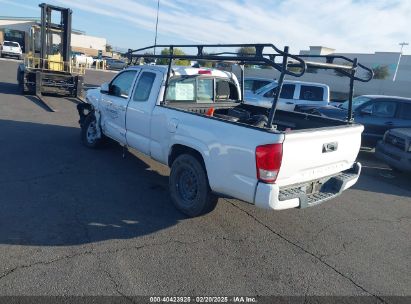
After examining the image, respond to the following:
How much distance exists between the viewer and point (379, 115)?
8.88 metres

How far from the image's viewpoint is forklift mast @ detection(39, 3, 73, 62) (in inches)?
545

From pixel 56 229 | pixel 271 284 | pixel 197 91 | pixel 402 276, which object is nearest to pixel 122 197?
pixel 56 229

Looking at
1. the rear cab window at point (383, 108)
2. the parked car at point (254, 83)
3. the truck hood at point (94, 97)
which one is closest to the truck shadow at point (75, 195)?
the truck hood at point (94, 97)

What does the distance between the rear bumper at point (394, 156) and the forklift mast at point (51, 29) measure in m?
13.5

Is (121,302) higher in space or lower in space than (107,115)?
lower

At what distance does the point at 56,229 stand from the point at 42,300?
1165 mm

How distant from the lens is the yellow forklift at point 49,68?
43.8ft

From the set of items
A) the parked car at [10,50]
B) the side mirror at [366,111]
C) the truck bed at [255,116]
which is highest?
the parked car at [10,50]

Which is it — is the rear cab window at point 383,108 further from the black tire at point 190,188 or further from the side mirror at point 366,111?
the black tire at point 190,188

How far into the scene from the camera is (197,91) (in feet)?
17.9

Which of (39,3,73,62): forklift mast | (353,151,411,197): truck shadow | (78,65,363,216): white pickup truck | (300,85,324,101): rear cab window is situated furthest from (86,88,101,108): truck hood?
(39,3,73,62): forklift mast

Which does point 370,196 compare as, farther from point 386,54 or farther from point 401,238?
point 386,54

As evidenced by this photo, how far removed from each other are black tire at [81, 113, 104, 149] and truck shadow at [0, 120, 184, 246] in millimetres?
184

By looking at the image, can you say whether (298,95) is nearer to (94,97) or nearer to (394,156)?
(394,156)
